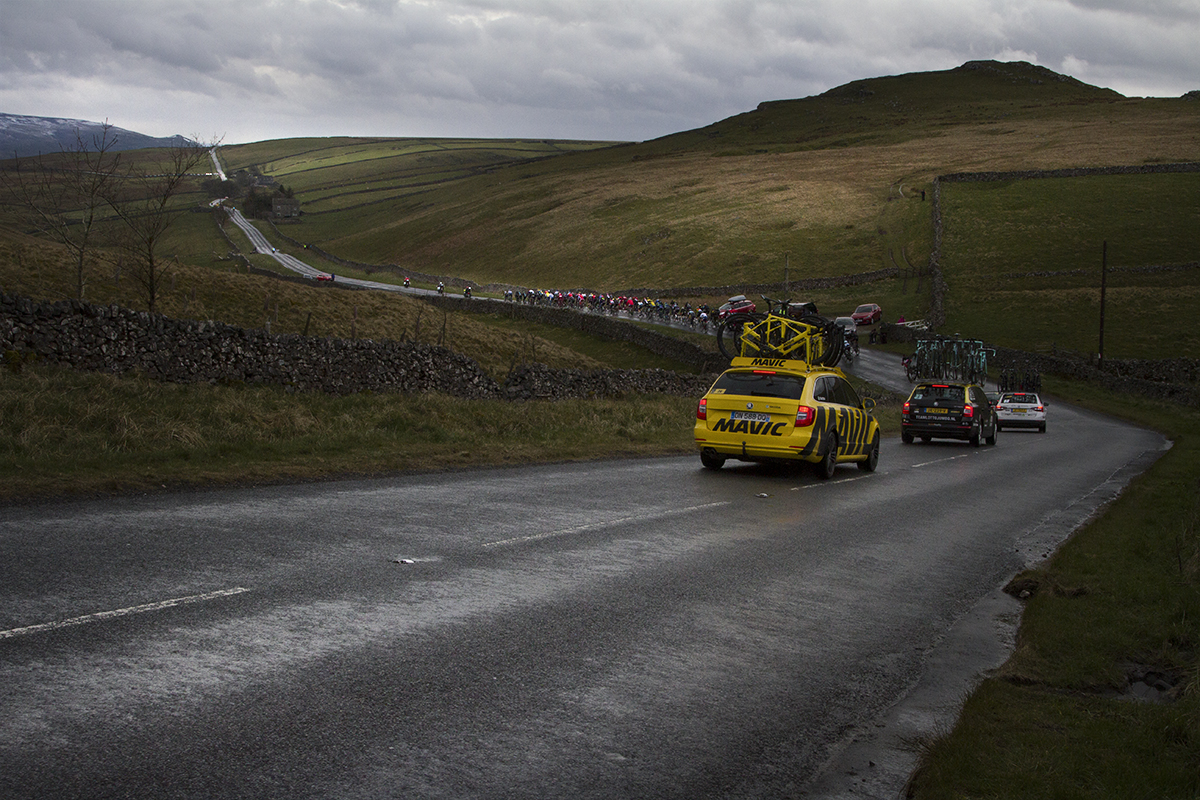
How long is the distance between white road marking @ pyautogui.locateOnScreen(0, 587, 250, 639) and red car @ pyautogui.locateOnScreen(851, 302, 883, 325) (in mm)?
66878

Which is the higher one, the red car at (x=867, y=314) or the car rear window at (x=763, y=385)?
the red car at (x=867, y=314)

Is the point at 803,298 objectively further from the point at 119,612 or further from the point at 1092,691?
the point at 119,612

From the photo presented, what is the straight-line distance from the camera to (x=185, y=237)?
124m

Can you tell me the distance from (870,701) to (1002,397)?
34.3 meters

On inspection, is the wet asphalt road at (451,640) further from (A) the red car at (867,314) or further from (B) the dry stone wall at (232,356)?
(A) the red car at (867,314)

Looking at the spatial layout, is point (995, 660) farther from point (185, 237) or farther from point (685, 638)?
point (185, 237)

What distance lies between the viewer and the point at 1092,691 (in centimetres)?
586

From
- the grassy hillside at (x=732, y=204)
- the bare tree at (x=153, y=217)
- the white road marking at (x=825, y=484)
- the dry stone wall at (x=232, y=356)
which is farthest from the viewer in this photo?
the grassy hillside at (x=732, y=204)

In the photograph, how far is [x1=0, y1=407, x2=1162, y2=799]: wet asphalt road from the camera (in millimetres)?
4094

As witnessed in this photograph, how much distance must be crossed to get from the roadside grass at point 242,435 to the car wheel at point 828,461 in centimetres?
367

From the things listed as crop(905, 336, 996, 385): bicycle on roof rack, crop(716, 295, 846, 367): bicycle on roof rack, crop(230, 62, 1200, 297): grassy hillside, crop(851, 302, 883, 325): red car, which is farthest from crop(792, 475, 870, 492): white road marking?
crop(230, 62, 1200, 297): grassy hillside

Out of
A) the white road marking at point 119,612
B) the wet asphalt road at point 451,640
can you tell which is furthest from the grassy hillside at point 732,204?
the white road marking at point 119,612

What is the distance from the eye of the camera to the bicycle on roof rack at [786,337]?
2017cm

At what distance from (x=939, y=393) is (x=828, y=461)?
1127 centimetres
